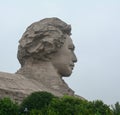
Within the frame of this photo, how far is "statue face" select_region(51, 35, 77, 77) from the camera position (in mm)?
22828

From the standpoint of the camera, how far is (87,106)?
57.1 ft

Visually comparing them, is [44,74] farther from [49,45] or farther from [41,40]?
[41,40]

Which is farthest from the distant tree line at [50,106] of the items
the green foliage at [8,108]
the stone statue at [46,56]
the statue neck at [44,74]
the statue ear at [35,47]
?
the statue ear at [35,47]

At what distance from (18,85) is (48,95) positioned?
336 centimetres

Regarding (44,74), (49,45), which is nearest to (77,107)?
(44,74)

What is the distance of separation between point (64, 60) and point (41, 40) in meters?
1.37

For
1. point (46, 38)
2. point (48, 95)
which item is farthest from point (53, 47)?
point (48, 95)

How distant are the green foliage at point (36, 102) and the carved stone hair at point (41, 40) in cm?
491

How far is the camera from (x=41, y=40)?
22.4m

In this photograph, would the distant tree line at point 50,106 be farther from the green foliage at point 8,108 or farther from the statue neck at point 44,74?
the statue neck at point 44,74

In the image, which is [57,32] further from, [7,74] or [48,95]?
[48,95]

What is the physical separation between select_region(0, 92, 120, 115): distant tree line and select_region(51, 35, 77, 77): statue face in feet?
16.3

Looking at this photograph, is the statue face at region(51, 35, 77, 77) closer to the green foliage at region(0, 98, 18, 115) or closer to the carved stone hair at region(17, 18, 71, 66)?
the carved stone hair at region(17, 18, 71, 66)

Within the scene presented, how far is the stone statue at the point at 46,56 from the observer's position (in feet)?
73.4
